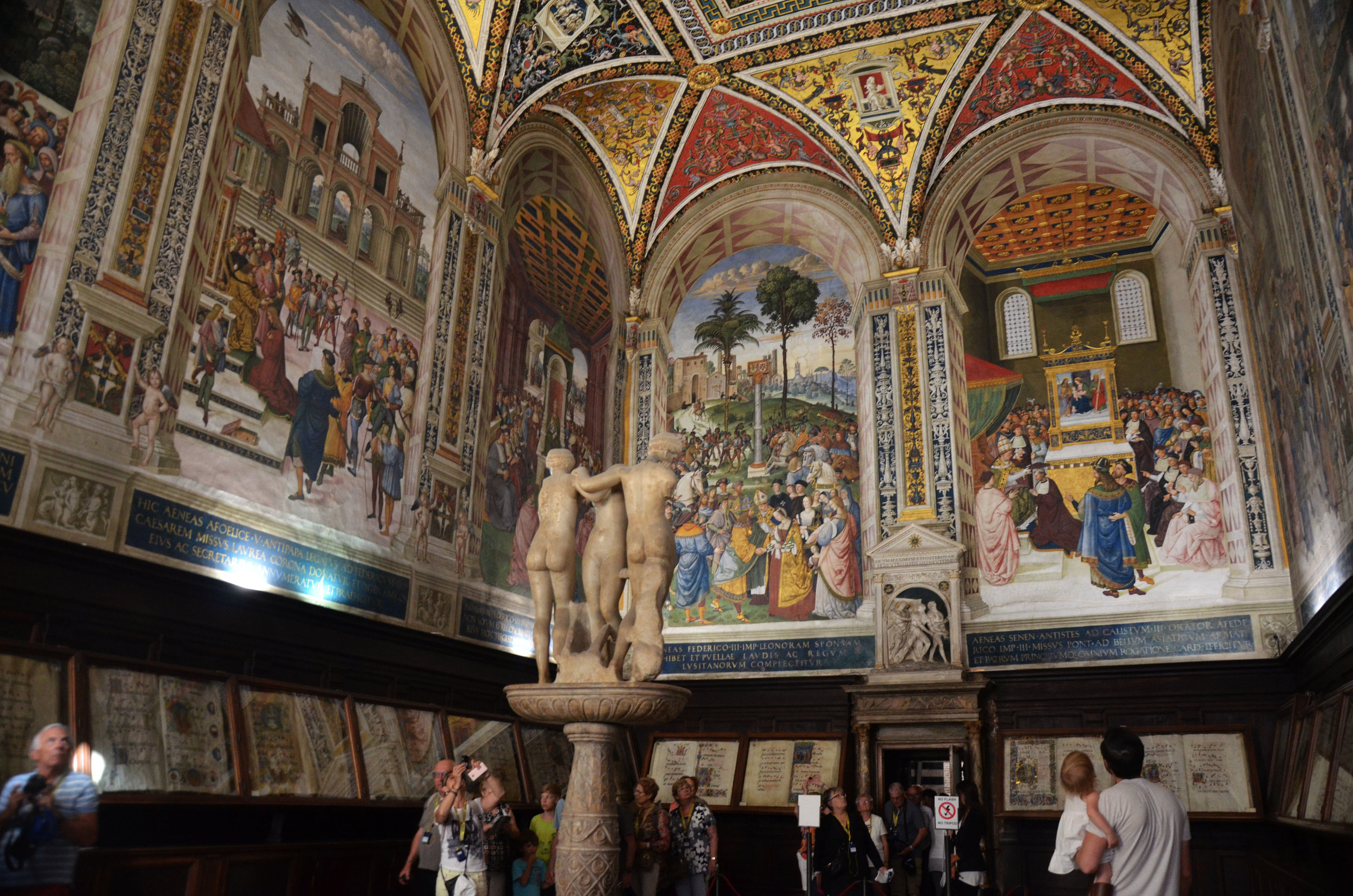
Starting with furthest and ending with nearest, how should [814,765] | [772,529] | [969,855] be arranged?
[772,529] → [814,765] → [969,855]

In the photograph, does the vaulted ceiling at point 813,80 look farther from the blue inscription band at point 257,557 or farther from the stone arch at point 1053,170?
the blue inscription band at point 257,557

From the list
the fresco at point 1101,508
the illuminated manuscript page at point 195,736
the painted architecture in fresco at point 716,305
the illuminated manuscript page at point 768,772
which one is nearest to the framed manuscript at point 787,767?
the illuminated manuscript page at point 768,772

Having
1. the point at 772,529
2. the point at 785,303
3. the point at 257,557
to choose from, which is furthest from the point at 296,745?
the point at 785,303

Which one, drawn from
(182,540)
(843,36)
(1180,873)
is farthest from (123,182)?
(843,36)

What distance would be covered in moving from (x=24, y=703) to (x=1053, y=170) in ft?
43.8

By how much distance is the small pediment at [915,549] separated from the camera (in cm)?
1216

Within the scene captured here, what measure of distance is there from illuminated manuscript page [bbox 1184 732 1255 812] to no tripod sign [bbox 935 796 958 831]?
385 cm

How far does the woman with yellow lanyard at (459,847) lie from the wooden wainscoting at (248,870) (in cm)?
133

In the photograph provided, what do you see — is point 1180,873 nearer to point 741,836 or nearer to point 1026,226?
point 741,836

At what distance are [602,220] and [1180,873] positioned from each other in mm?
12459

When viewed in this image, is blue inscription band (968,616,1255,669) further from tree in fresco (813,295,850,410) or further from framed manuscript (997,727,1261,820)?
tree in fresco (813,295,850,410)

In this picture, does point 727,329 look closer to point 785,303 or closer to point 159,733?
point 785,303

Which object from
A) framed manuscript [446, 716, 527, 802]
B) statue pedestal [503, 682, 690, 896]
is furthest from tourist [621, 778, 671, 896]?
framed manuscript [446, 716, 527, 802]

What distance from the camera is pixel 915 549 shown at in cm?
1233
